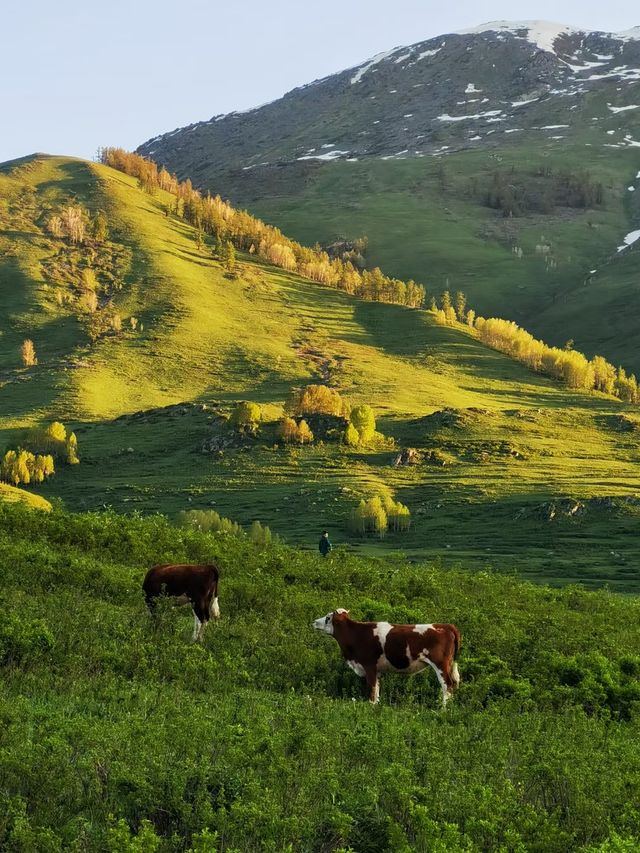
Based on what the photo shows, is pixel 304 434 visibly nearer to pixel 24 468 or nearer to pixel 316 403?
pixel 316 403

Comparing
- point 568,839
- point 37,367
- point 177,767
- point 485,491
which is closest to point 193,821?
point 177,767

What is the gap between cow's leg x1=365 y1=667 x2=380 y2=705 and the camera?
18188 millimetres

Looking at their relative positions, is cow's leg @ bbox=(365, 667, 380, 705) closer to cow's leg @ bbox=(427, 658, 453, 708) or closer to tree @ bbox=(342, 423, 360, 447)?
cow's leg @ bbox=(427, 658, 453, 708)

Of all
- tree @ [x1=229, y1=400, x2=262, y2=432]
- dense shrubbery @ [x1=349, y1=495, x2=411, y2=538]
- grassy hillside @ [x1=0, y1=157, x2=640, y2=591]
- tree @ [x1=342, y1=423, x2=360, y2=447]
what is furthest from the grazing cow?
tree @ [x1=229, y1=400, x2=262, y2=432]

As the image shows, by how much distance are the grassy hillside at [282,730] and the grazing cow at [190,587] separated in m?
0.52

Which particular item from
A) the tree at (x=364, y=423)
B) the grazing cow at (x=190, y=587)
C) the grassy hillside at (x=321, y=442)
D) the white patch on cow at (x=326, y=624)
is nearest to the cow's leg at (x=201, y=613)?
the grazing cow at (x=190, y=587)

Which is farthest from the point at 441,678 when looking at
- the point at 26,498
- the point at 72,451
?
the point at 72,451

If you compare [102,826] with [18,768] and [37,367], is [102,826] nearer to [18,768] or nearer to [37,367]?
[18,768]

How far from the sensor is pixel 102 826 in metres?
10.7

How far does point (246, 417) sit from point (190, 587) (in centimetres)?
10044

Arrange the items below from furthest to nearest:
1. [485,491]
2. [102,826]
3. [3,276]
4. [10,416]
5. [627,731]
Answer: [3,276] < [10,416] < [485,491] < [627,731] < [102,826]

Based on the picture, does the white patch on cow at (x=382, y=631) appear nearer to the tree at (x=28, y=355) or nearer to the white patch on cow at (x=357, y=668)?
the white patch on cow at (x=357, y=668)

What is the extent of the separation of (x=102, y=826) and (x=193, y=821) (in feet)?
3.85

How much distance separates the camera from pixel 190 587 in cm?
2191
